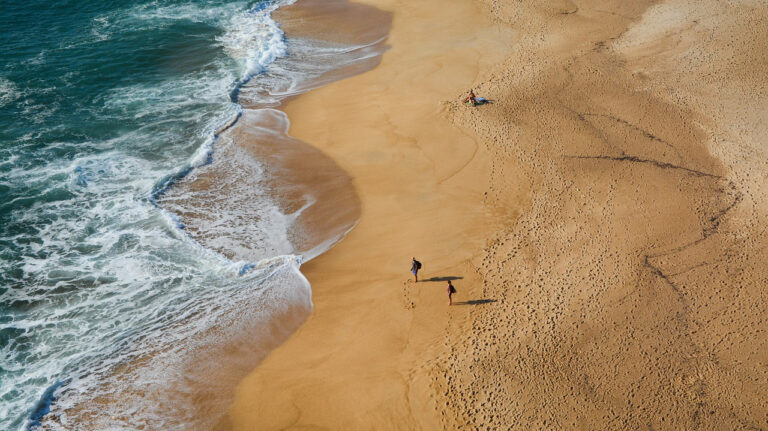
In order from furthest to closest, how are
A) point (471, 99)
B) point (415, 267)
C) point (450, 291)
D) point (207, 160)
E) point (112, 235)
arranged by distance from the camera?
point (471, 99) → point (207, 160) → point (112, 235) → point (415, 267) → point (450, 291)

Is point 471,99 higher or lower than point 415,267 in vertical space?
higher

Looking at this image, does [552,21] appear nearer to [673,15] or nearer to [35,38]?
[673,15]

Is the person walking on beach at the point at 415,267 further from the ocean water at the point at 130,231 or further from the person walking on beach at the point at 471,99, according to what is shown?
the person walking on beach at the point at 471,99

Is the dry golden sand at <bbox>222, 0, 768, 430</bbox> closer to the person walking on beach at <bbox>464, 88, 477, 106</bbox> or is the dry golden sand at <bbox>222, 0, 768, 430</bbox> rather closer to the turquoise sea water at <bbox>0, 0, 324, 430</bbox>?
the person walking on beach at <bbox>464, 88, 477, 106</bbox>

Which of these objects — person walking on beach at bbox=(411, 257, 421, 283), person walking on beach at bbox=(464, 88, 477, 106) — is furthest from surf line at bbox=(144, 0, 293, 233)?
person walking on beach at bbox=(464, 88, 477, 106)

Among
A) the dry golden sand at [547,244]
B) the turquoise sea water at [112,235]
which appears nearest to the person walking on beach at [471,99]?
the dry golden sand at [547,244]

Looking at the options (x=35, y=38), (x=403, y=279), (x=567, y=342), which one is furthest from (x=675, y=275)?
(x=35, y=38)

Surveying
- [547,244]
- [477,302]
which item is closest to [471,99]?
[547,244]

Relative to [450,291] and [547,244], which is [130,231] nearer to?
[450,291]
